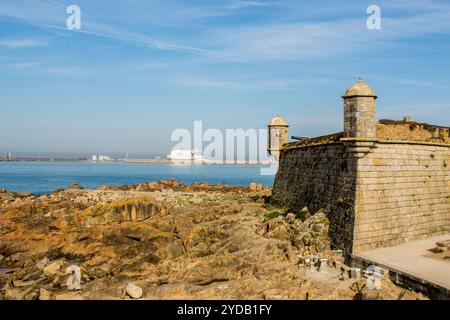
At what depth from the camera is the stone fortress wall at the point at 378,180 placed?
51.4 feet

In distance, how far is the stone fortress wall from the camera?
617 inches

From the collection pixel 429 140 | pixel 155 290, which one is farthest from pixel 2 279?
pixel 429 140

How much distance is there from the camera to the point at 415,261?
13766 millimetres

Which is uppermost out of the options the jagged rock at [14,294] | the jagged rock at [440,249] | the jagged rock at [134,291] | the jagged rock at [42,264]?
the jagged rock at [440,249]

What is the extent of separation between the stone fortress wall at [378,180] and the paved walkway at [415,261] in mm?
520

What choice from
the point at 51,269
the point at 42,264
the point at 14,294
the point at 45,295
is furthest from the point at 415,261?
the point at 42,264

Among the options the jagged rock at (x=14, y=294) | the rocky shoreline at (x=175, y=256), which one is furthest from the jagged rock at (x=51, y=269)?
the jagged rock at (x=14, y=294)

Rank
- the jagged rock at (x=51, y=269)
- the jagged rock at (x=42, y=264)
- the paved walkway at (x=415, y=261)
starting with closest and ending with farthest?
1. the paved walkway at (x=415, y=261)
2. the jagged rock at (x=51, y=269)
3. the jagged rock at (x=42, y=264)

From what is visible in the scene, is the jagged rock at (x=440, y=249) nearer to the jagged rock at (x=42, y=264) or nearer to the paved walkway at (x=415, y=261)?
the paved walkway at (x=415, y=261)

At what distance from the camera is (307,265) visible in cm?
1535

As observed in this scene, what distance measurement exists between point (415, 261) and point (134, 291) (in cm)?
974

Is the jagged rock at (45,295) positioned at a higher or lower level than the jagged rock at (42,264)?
higher
